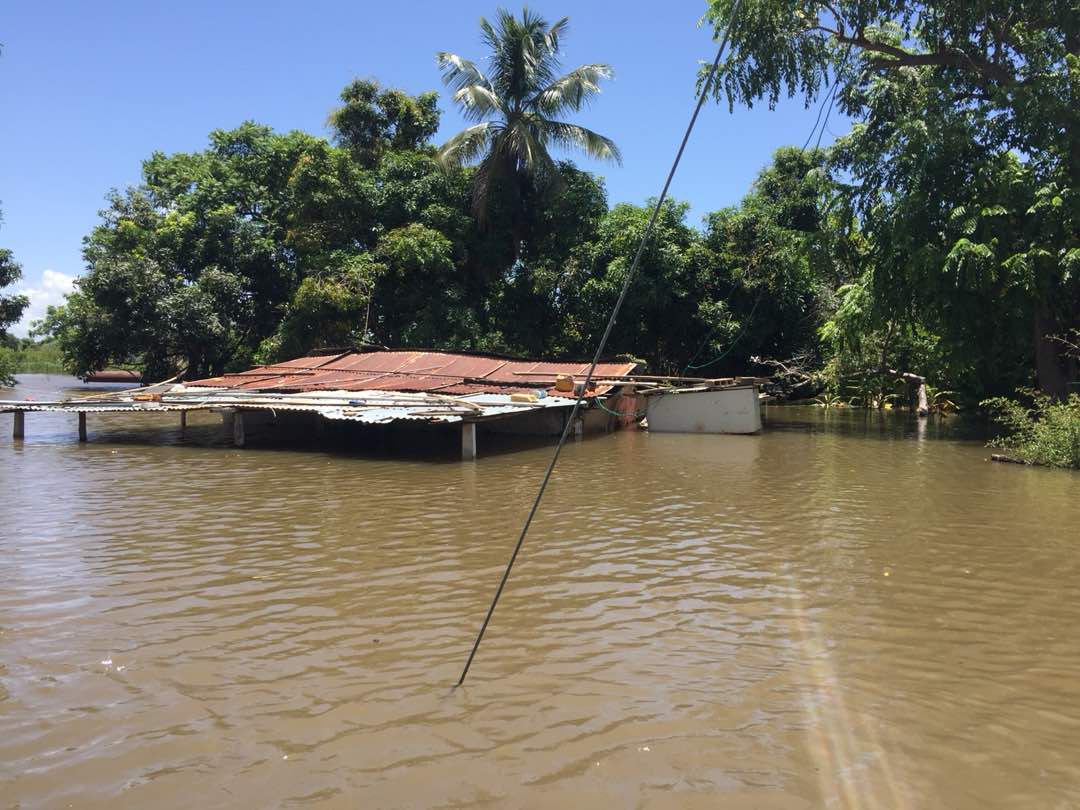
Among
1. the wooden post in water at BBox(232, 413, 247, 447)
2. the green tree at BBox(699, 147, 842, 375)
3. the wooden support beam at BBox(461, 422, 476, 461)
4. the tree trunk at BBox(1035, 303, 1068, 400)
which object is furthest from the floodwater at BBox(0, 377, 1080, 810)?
the green tree at BBox(699, 147, 842, 375)

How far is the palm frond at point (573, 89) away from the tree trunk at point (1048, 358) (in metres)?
13.7

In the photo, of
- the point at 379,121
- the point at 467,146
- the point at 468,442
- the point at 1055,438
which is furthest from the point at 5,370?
the point at 1055,438

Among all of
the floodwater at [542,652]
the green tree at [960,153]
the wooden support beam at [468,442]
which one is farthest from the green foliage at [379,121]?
the floodwater at [542,652]

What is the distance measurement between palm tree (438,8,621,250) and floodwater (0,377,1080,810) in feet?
53.3

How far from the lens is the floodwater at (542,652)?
3.42m

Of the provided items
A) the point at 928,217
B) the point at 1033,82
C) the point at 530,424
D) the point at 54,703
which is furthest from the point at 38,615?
the point at 1033,82

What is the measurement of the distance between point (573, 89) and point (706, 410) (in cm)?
1110

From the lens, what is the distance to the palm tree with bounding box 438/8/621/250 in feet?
76.9

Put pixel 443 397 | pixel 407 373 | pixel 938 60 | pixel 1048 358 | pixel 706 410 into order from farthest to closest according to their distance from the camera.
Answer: pixel 706 410 → pixel 407 373 → pixel 938 60 → pixel 1048 358 → pixel 443 397

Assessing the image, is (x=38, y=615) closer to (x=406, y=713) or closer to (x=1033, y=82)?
(x=406, y=713)

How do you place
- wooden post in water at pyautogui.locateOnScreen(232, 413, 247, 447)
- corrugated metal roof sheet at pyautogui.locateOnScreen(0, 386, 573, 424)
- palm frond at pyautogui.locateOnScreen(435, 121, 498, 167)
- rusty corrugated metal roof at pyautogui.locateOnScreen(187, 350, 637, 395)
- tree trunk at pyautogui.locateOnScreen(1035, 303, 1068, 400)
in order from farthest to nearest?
palm frond at pyautogui.locateOnScreen(435, 121, 498, 167) < rusty corrugated metal roof at pyautogui.locateOnScreen(187, 350, 637, 395) < tree trunk at pyautogui.locateOnScreen(1035, 303, 1068, 400) < wooden post in water at pyautogui.locateOnScreen(232, 413, 247, 447) < corrugated metal roof sheet at pyautogui.locateOnScreen(0, 386, 573, 424)

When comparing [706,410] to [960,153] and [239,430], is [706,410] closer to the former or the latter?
[960,153]

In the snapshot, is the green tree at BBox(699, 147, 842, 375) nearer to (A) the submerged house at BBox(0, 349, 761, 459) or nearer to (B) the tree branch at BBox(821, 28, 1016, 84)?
(A) the submerged house at BBox(0, 349, 761, 459)

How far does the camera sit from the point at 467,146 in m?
23.6
